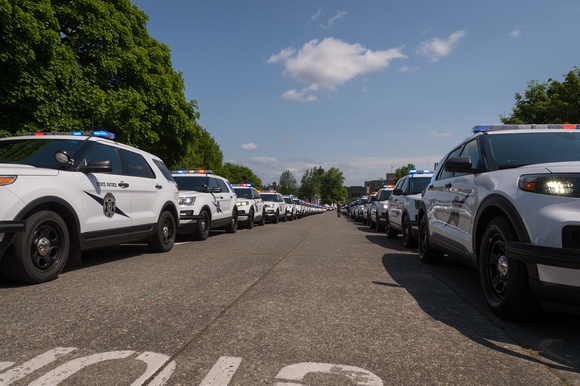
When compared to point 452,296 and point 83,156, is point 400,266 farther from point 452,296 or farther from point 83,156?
point 83,156

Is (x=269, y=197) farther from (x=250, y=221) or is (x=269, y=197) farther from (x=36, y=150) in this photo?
(x=36, y=150)

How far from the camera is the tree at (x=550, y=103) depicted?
25.2 m

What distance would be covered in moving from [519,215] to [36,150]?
583cm

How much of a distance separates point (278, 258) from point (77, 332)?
14.6 ft

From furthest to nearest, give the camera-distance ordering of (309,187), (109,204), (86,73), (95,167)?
1. (309,187)
2. (86,73)
3. (109,204)
4. (95,167)

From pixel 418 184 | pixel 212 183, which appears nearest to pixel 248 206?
pixel 212 183

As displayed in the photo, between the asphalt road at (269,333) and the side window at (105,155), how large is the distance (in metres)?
1.65

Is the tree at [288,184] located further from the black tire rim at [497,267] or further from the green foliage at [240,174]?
the black tire rim at [497,267]

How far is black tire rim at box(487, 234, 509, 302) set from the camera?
3.61 m

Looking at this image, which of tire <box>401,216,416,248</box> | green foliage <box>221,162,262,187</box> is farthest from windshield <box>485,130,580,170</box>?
green foliage <box>221,162,262,187</box>

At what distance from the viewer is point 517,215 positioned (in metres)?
3.35

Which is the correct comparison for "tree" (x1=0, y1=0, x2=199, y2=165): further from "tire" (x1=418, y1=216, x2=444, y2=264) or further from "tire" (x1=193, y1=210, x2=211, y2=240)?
→ "tire" (x1=418, y1=216, x2=444, y2=264)

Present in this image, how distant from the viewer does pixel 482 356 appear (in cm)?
285

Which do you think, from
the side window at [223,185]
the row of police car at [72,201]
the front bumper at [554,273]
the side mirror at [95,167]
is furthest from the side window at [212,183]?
the front bumper at [554,273]
